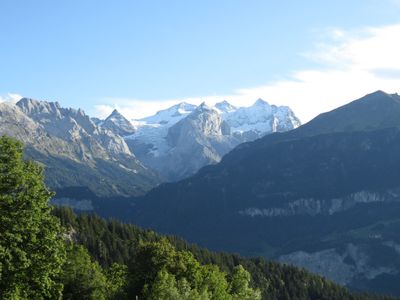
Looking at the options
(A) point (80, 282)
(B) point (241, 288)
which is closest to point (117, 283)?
(A) point (80, 282)

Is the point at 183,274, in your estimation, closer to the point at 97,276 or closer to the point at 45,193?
the point at 97,276

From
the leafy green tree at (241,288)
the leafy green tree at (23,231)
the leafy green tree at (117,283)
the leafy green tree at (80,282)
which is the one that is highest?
the leafy green tree at (23,231)

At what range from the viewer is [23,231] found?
56281mm

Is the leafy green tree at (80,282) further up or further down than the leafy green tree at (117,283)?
further up

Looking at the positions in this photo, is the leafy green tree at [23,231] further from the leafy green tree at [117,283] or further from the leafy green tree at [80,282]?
the leafy green tree at [117,283]

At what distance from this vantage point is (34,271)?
57.1m

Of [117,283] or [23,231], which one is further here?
[117,283]

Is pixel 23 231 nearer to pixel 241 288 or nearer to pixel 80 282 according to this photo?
pixel 80 282

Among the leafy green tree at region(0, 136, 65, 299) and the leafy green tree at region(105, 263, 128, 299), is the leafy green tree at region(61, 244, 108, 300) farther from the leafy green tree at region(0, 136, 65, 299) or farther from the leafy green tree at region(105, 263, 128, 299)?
the leafy green tree at region(0, 136, 65, 299)

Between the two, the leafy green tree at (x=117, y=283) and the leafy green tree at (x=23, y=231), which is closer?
the leafy green tree at (x=23, y=231)

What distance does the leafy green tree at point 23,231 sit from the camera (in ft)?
180

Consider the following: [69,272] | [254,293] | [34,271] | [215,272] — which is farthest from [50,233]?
[254,293]

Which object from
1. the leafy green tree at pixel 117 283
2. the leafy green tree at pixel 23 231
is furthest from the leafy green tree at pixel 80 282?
the leafy green tree at pixel 23 231

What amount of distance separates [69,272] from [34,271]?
31.6 meters
